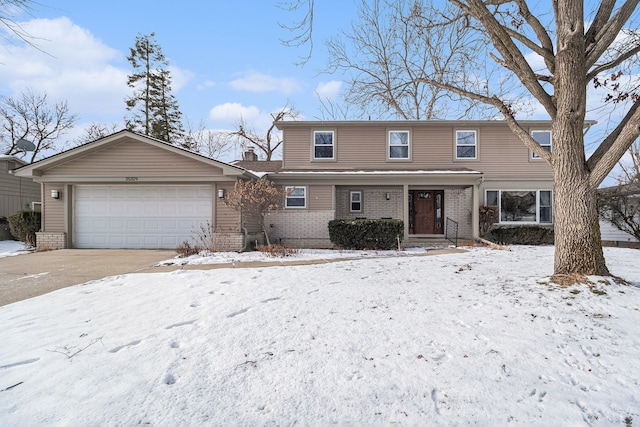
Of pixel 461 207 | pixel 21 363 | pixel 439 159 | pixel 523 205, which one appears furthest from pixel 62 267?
pixel 523 205

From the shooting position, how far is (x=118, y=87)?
79.4 feet

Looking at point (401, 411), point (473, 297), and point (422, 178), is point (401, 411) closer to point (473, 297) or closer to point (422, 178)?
point (473, 297)

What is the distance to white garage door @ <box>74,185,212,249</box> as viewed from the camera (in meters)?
12.1

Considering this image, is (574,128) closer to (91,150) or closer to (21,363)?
(21,363)

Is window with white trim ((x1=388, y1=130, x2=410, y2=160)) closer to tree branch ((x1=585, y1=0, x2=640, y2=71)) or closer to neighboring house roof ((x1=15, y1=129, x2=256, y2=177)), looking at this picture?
neighboring house roof ((x1=15, y1=129, x2=256, y2=177))

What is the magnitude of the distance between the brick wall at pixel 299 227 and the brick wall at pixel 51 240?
23.1ft

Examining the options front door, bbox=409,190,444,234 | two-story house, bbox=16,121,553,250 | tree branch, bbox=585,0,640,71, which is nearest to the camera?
tree branch, bbox=585,0,640,71

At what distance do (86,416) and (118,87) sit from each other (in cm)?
2693

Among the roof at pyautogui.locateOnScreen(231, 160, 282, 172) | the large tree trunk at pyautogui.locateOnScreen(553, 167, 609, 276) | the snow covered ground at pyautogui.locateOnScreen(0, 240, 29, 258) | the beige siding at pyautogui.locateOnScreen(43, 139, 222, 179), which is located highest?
the roof at pyautogui.locateOnScreen(231, 160, 282, 172)

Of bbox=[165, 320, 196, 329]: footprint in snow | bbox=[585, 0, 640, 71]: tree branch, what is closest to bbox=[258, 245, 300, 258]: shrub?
bbox=[165, 320, 196, 329]: footprint in snow

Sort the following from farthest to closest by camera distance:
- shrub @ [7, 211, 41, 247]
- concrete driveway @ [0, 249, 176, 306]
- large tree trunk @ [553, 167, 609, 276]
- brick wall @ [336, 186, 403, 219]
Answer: brick wall @ [336, 186, 403, 219] → shrub @ [7, 211, 41, 247] → concrete driveway @ [0, 249, 176, 306] → large tree trunk @ [553, 167, 609, 276]

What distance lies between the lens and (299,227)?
13758 mm

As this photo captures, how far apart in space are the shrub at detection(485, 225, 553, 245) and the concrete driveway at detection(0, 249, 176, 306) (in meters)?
12.1

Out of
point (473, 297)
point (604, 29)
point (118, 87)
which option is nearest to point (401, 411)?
point (473, 297)
